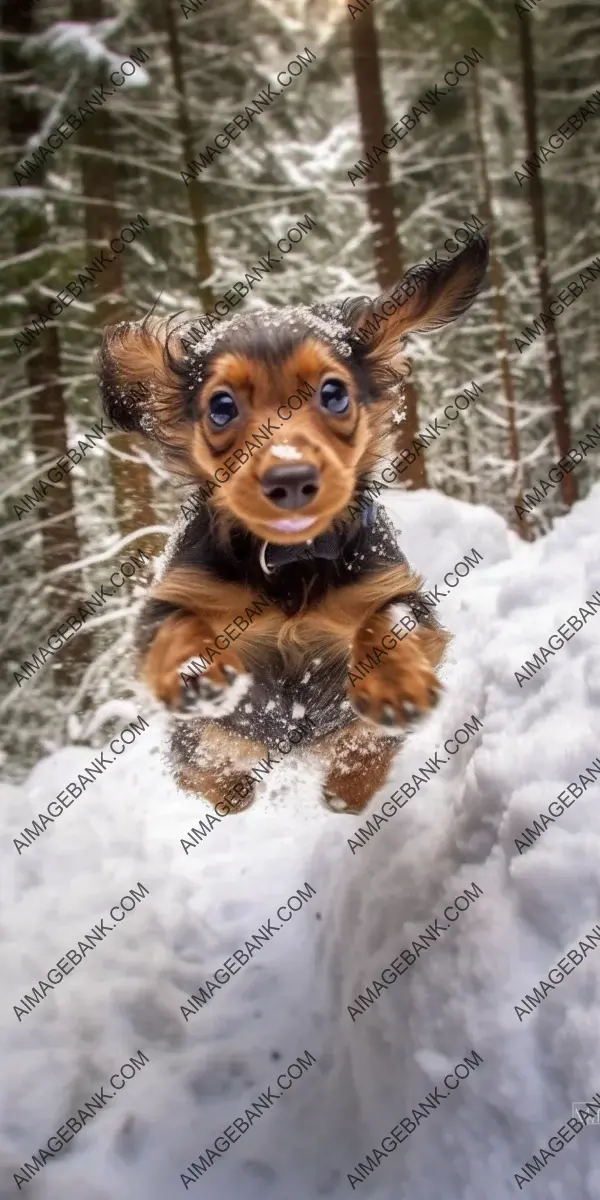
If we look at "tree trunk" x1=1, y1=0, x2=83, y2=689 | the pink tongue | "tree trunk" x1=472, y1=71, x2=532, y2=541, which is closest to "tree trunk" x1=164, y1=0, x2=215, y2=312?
"tree trunk" x1=1, y1=0, x2=83, y2=689

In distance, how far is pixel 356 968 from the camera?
4.64 feet

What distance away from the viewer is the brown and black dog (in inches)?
44.1

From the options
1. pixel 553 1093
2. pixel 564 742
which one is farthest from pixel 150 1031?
pixel 564 742

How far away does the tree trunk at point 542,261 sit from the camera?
8.25ft

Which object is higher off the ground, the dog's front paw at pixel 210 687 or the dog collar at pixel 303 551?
the dog collar at pixel 303 551

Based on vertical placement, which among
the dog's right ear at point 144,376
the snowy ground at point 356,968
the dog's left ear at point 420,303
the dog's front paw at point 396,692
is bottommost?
the snowy ground at point 356,968

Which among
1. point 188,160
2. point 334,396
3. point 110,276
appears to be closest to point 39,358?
point 110,276

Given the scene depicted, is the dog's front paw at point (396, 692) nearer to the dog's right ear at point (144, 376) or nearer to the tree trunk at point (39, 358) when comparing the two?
the dog's right ear at point (144, 376)

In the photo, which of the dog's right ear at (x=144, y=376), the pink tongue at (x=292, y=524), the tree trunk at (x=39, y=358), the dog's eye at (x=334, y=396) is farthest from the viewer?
the tree trunk at (x=39, y=358)

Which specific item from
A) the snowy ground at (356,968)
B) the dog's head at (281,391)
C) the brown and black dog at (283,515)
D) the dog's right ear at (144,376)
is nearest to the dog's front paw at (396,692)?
the brown and black dog at (283,515)

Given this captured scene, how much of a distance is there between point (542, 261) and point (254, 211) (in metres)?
1.07

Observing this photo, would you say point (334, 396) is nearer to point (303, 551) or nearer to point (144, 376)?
point (303, 551)

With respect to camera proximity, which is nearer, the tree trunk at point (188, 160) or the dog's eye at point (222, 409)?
the dog's eye at point (222, 409)

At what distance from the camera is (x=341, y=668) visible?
1.52 m
